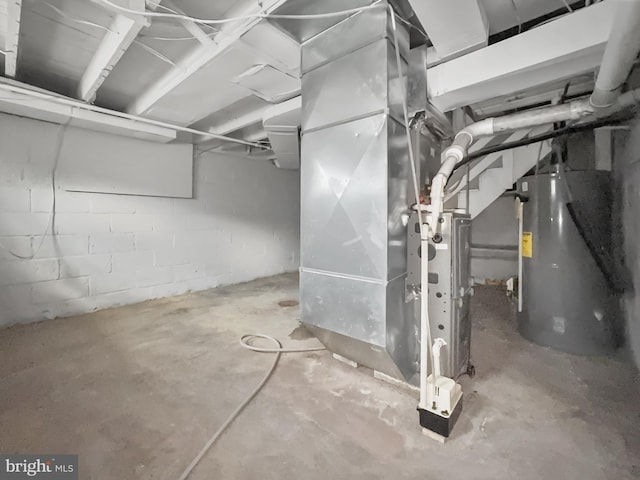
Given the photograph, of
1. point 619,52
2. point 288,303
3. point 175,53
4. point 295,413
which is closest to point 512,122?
point 619,52

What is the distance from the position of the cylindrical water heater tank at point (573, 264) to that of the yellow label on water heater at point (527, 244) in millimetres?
39

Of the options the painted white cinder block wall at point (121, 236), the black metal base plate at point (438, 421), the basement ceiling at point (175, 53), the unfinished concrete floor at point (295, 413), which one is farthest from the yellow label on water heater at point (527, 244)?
the painted white cinder block wall at point (121, 236)

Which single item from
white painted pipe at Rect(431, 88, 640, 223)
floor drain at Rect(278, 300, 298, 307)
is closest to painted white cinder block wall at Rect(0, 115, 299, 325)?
floor drain at Rect(278, 300, 298, 307)

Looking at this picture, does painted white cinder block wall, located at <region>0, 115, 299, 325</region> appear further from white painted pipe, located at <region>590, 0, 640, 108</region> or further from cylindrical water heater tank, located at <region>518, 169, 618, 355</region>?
white painted pipe, located at <region>590, 0, 640, 108</region>

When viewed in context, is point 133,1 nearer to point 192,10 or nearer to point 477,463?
point 192,10

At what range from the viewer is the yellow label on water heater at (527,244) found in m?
2.27

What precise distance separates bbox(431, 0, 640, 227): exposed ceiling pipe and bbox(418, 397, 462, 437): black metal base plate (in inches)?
35.2

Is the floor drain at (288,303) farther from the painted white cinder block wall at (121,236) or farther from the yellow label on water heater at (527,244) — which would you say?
the yellow label on water heater at (527,244)

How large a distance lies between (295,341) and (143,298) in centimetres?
226

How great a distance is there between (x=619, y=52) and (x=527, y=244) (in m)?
1.49

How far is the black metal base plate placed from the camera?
1.25 metres

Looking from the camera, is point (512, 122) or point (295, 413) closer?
point (295, 413)

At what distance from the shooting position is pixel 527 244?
7.56ft

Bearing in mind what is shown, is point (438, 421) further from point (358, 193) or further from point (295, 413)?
point (358, 193)
